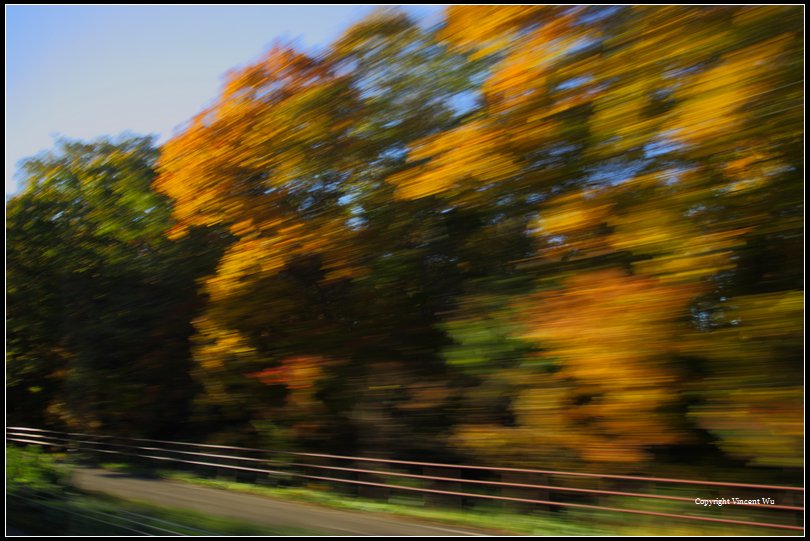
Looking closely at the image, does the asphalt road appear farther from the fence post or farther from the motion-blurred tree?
the motion-blurred tree

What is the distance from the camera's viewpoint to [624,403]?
7.02 metres

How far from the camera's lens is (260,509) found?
895 cm

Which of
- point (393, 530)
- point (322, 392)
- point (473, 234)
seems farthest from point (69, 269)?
point (393, 530)

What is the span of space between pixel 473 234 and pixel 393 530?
4.92 meters

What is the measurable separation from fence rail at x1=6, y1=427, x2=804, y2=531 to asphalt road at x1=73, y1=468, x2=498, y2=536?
81 cm

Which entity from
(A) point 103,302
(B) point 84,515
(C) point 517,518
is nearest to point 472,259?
(C) point 517,518

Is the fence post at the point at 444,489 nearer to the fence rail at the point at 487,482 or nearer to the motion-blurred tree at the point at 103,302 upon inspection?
the fence rail at the point at 487,482

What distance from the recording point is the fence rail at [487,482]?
629cm

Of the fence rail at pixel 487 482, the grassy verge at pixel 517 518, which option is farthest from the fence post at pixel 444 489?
the grassy verge at pixel 517 518

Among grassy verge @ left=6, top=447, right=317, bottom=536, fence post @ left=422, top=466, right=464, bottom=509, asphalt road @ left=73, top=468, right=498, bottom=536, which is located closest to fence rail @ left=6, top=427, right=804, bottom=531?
fence post @ left=422, top=466, right=464, bottom=509

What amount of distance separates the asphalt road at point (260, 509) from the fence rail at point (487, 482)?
0.81 meters

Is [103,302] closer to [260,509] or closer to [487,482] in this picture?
[260,509]

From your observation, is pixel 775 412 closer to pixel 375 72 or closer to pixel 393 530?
pixel 393 530

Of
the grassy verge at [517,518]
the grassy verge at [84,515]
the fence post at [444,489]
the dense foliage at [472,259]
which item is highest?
the dense foliage at [472,259]
